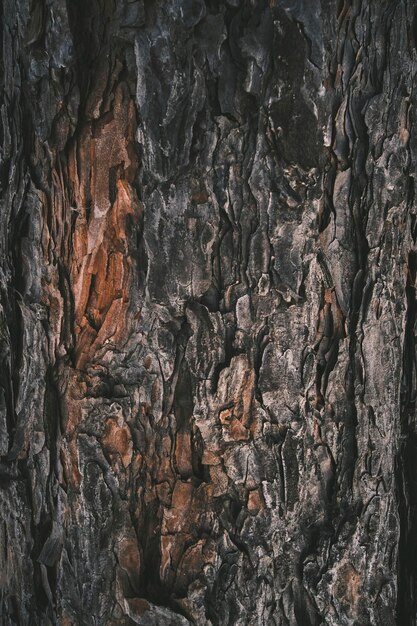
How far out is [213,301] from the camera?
1016 millimetres

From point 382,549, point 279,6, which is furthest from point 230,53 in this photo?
point 382,549

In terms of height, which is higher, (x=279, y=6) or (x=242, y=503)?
(x=279, y=6)

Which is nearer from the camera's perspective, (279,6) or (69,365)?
(279,6)

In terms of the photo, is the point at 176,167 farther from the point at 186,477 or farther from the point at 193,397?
the point at 186,477

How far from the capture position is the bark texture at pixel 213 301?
0.97 meters

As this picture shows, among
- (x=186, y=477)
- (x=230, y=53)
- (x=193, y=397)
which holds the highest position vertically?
(x=230, y=53)

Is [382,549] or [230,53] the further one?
[382,549]

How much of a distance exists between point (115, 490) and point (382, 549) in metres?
0.44

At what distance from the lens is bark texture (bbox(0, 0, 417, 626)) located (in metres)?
0.97

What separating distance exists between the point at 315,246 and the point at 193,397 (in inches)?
11.4

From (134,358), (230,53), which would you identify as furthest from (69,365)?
(230,53)

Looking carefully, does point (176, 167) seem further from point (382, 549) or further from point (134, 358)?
point (382, 549)

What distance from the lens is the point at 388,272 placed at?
105cm

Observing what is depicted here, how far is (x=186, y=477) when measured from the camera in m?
1.05
